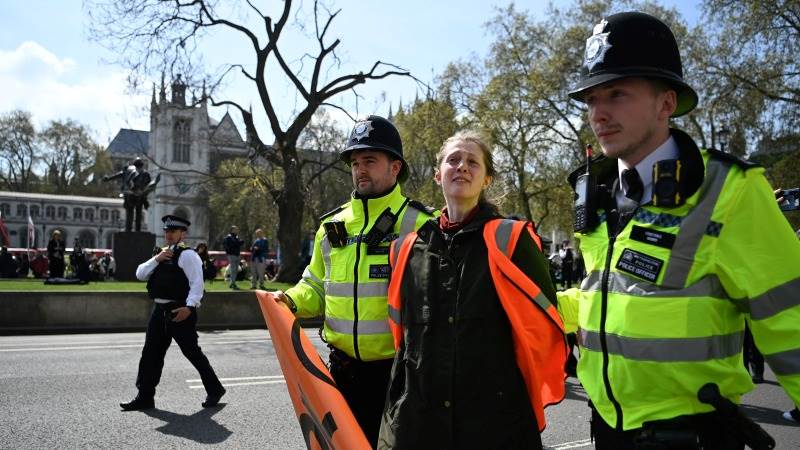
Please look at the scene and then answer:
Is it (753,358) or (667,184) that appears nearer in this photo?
(667,184)

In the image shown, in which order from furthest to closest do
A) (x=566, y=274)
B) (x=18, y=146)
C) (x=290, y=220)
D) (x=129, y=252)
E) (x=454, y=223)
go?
1. (x=18, y=146)
2. (x=566, y=274)
3. (x=290, y=220)
4. (x=129, y=252)
5. (x=454, y=223)

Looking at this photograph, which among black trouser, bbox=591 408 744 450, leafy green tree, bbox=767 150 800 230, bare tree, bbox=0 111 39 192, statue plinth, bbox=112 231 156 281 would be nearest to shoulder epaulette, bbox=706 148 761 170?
black trouser, bbox=591 408 744 450

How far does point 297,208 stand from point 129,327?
10.2m

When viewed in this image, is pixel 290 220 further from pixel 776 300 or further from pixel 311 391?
pixel 776 300

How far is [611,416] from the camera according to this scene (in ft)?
6.75

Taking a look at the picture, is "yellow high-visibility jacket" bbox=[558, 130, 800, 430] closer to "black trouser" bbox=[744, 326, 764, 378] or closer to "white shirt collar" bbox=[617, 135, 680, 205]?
"white shirt collar" bbox=[617, 135, 680, 205]

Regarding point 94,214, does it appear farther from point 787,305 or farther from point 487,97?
point 787,305

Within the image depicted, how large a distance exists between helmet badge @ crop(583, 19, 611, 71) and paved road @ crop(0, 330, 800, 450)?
4168 millimetres

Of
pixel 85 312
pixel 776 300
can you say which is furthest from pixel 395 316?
pixel 85 312

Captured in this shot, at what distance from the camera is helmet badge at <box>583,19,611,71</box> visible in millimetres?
2125

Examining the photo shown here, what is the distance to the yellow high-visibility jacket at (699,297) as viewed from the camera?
177 centimetres

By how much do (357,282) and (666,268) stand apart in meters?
1.79

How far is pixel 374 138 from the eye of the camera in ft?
11.8

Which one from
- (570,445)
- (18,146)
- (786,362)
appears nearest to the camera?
(786,362)
